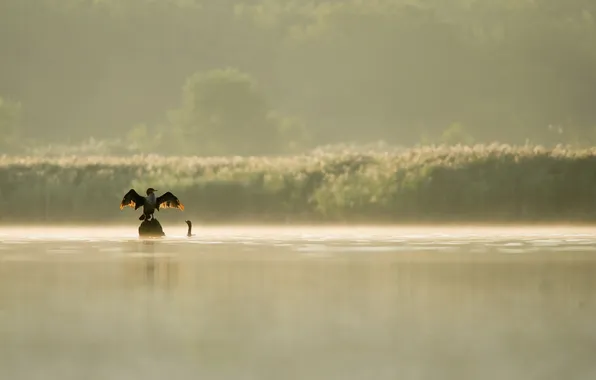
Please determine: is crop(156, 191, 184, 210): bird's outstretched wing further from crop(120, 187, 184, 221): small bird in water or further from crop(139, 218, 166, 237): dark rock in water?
crop(139, 218, 166, 237): dark rock in water

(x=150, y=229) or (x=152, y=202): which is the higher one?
(x=152, y=202)

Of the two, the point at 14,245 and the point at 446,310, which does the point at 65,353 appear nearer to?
the point at 446,310

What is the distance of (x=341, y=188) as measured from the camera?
3631 centimetres

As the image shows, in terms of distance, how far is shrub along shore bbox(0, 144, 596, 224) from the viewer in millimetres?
34750

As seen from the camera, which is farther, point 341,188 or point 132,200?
point 341,188

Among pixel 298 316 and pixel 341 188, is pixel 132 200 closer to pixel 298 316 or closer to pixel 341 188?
pixel 298 316

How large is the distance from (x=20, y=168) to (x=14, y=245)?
1897 centimetres

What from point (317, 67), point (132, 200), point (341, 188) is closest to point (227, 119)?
point (317, 67)

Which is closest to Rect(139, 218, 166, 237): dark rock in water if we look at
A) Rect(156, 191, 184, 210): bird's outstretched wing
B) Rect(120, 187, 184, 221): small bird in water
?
Rect(120, 187, 184, 221): small bird in water

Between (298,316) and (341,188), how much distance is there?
27182 millimetres

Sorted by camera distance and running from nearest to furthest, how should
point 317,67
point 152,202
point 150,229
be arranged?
point 152,202 → point 150,229 → point 317,67

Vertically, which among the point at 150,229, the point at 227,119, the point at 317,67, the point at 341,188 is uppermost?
the point at 317,67

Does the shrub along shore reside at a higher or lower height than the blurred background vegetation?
lower

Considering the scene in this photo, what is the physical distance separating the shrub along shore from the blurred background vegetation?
52.3 metres
